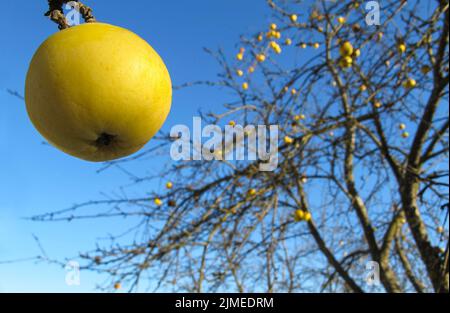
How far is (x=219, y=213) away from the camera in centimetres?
426

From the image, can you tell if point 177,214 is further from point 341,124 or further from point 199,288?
point 341,124

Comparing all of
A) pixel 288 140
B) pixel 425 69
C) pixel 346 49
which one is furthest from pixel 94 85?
pixel 425 69

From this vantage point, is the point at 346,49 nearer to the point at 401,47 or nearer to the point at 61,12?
the point at 401,47

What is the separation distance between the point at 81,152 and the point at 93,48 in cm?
35

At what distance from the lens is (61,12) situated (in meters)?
1.18

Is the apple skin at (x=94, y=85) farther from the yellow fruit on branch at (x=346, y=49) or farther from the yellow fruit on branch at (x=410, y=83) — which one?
the yellow fruit on branch at (x=410, y=83)

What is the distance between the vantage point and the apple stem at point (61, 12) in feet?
3.79

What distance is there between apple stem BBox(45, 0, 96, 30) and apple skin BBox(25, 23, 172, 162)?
0.11 m

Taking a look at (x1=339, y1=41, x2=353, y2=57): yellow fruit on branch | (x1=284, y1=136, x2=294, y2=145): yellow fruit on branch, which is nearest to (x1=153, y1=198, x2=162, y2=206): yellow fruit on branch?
(x1=284, y1=136, x2=294, y2=145): yellow fruit on branch

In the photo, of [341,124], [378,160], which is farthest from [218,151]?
[378,160]

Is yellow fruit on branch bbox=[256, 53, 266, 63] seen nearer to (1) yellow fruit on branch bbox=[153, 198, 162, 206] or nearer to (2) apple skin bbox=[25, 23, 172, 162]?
(1) yellow fruit on branch bbox=[153, 198, 162, 206]

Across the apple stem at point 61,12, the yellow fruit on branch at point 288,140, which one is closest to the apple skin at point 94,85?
the apple stem at point 61,12

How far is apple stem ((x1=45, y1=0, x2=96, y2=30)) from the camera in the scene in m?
1.15

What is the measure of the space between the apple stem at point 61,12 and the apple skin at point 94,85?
109 mm
